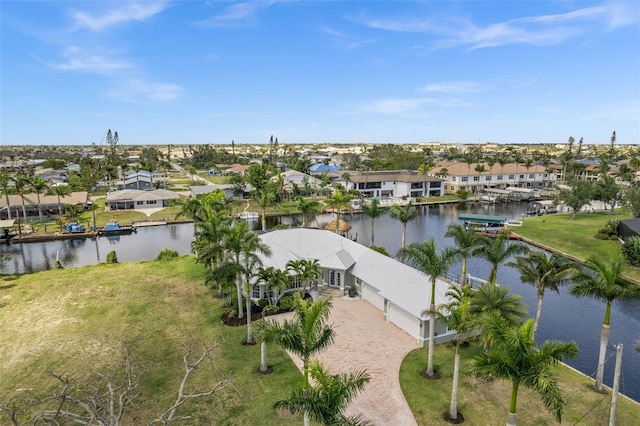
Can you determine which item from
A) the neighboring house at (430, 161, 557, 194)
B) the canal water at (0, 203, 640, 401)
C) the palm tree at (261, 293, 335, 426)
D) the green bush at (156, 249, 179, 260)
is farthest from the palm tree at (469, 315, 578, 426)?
the neighboring house at (430, 161, 557, 194)

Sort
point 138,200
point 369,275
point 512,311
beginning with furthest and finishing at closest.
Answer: point 138,200
point 369,275
point 512,311

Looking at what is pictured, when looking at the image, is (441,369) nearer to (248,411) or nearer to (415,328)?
(415,328)

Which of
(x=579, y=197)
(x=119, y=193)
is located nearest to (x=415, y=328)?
(x=579, y=197)

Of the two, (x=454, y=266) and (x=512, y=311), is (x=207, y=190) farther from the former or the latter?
(x=512, y=311)

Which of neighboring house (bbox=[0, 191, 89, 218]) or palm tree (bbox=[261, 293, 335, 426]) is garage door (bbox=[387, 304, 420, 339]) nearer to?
palm tree (bbox=[261, 293, 335, 426])

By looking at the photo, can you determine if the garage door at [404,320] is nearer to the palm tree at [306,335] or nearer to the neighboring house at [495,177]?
the palm tree at [306,335]

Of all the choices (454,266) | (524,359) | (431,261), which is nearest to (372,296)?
(431,261)

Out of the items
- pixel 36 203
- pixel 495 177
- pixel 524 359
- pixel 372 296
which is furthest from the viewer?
pixel 495 177
